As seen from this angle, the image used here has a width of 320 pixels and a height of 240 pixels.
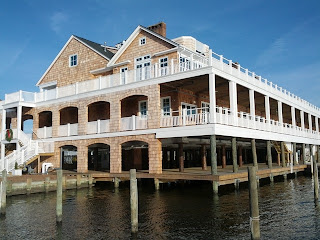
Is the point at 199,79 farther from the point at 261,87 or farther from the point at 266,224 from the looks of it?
the point at 266,224

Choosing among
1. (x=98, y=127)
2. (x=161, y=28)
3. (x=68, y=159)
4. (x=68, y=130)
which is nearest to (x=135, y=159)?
(x=98, y=127)

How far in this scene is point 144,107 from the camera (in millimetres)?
27250

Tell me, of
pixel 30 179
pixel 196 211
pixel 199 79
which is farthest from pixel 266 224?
pixel 30 179

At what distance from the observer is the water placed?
11.4 m

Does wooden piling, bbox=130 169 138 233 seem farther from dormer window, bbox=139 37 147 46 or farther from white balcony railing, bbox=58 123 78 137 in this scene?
dormer window, bbox=139 37 147 46

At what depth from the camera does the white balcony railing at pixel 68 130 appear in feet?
92.6

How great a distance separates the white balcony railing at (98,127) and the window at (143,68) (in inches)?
179

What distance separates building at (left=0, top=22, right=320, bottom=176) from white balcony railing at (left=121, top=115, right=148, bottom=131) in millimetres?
76

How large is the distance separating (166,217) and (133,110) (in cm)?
1504

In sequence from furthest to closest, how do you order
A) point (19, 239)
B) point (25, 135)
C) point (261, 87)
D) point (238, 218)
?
1. point (25, 135)
2. point (261, 87)
3. point (238, 218)
4. point (19, 239)

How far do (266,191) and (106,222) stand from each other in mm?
12707

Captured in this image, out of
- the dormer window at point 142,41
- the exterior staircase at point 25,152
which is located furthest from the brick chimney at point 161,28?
the exterior staircase at point 25,152

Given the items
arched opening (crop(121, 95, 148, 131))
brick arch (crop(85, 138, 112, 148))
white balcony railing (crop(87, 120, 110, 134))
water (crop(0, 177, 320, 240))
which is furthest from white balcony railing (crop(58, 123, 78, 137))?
water (crop(0, 177, 320, 240))

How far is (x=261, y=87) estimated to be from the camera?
27.2 metres
